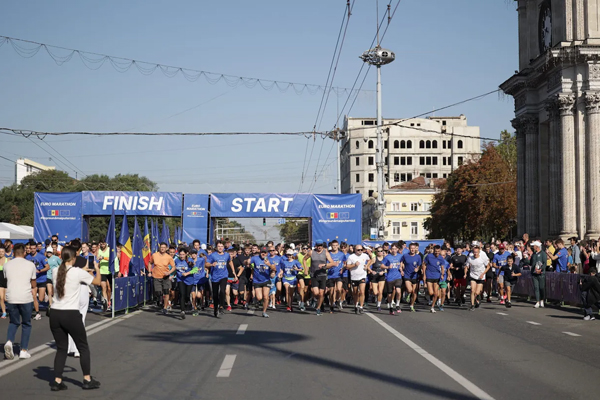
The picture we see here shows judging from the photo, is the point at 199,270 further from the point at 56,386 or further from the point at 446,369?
the point at 56,386

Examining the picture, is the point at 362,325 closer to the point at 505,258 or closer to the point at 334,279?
the point at 334,279

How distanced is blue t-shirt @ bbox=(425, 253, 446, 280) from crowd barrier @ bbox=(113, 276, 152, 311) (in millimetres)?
8699

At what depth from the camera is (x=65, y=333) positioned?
30.1 ft

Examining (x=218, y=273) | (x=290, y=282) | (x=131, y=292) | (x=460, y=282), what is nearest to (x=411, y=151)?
(x=460, y=282)

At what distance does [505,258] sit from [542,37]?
23710 millimetres

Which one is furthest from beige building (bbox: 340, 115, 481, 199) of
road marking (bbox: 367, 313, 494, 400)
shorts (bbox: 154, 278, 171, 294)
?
road marking (bbox: 367, 313, 494, 400)

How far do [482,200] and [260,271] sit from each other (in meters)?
50.1

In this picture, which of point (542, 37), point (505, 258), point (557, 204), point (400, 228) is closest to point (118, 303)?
point (505, 258)

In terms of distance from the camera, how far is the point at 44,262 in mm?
20656

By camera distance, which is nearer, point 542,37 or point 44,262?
point 44,262

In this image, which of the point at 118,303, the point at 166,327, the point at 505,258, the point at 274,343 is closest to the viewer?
the point at 274,343

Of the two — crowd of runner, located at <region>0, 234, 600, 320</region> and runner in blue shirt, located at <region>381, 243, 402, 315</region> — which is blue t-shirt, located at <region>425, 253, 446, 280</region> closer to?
crowd of runner, located at <region>0, 234, 600, 320</region>

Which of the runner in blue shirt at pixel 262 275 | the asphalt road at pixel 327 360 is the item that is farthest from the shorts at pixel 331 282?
the asphalt road at pixel 327 360

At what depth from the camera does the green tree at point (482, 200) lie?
6675 cm
